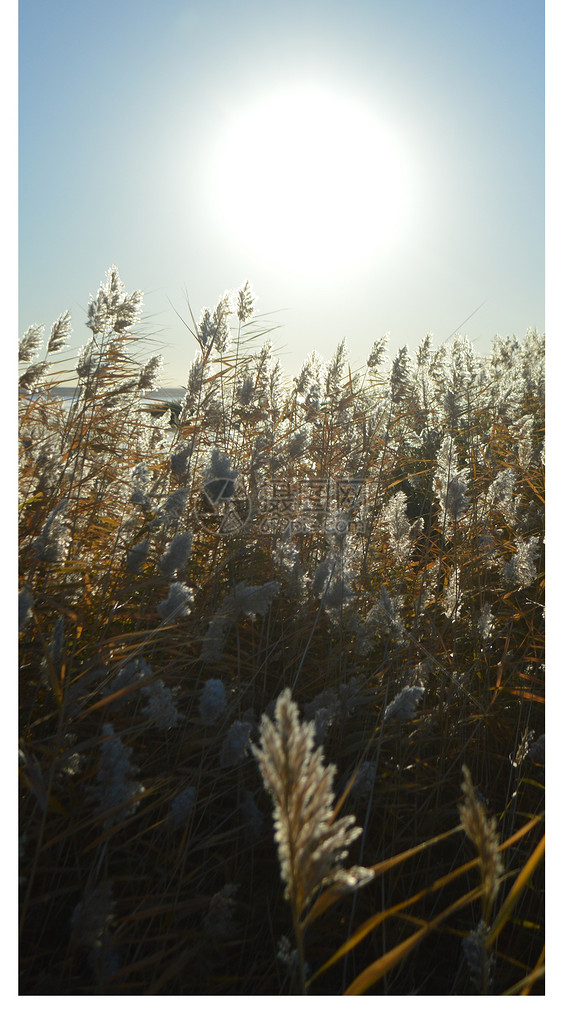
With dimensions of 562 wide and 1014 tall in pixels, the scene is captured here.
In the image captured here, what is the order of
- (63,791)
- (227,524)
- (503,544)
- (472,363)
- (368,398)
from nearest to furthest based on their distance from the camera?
1. (63,791)
2. (227,524)
3. (503,544)
4. (368,398)
5. (472,363)

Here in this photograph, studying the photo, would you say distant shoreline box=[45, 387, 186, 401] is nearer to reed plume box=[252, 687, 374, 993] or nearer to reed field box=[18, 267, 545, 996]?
reed field box=[18, 267, 545, 996]

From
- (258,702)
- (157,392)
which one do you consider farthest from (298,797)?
(157,392)

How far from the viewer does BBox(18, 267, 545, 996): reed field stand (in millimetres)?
1015

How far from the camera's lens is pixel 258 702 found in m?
1.60

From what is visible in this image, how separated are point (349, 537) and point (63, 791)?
87cm

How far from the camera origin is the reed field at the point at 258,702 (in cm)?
101

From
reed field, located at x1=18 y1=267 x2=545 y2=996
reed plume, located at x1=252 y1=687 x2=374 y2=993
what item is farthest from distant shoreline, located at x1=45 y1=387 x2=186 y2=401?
reed plume, located at x1=252 y1=687 x2=374 y2=993

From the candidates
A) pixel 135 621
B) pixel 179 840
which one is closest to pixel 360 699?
pixel 179 840

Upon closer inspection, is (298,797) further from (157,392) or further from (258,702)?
(157,392)

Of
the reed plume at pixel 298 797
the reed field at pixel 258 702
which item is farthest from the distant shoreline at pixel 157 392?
the reed plume at pixel 298 797

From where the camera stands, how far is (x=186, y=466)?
187cm

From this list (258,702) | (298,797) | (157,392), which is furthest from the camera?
(157,392)

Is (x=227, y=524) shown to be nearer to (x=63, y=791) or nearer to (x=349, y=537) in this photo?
(x=349, y=537)
